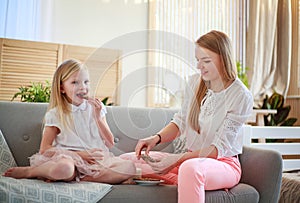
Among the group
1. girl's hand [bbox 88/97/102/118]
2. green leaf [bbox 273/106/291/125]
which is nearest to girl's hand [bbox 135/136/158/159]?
girl's hand [bbox 88/97/102/118]

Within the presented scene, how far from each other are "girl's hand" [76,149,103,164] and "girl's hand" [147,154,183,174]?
19 centimetres

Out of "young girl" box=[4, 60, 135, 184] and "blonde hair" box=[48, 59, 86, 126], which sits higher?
"blonde hair" box=[48, 59, 86, 126]

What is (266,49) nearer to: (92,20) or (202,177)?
(92,20)

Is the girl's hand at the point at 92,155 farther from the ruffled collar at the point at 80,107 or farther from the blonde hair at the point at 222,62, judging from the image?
the blonde hair at the point at 222,62

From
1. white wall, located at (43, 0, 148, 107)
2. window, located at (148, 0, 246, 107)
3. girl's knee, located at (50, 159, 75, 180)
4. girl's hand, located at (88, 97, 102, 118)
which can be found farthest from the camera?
window, located at (148, 0, 246, 107)

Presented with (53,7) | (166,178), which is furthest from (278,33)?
(166,178)

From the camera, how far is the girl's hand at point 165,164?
1.42 m

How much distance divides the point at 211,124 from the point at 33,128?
0.83 meters

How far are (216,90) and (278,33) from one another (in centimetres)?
278

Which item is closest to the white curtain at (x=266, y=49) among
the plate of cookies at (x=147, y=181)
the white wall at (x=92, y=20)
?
the white wall at (x=92, y=20)

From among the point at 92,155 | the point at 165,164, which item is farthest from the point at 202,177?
the point at 92,155

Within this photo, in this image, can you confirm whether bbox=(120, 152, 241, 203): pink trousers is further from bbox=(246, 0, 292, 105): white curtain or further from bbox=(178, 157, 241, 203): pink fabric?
bbox=(246, 0, 292, 105): white curtain

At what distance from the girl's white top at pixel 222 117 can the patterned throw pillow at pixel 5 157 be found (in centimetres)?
76

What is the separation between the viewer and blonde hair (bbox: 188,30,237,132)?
4.96ft
